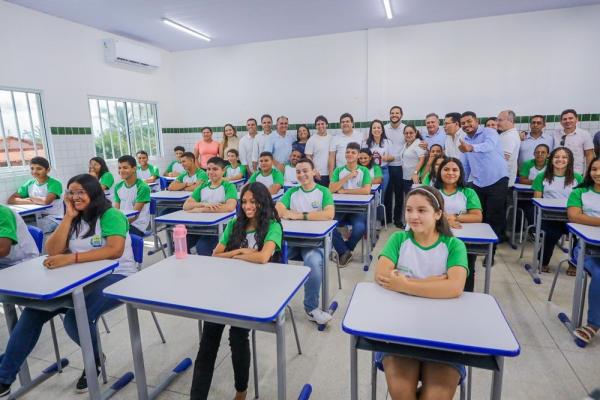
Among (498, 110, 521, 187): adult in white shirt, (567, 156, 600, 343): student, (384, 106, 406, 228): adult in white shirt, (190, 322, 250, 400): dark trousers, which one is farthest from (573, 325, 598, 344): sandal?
(384, 106, 406, 228): adult in white shirt

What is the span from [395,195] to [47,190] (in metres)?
4.79

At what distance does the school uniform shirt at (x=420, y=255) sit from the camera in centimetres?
170

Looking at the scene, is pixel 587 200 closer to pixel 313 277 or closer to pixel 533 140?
pixel 313 277

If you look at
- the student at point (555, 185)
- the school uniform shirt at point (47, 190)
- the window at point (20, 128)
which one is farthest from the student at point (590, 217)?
the window at point (20, 128)

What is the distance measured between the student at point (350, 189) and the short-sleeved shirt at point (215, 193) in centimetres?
119

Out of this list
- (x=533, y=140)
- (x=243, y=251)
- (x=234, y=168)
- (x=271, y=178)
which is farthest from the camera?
(x=234, y=168)

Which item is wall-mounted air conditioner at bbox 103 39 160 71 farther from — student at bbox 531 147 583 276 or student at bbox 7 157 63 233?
student at bbox 531 147 583 276

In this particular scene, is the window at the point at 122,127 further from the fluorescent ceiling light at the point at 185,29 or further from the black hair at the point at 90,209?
the black hair at the point at 90,209

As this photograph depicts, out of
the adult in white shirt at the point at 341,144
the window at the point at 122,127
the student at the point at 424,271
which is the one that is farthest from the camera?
the window at the point at 122,127

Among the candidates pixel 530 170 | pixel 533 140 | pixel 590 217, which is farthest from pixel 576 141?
pixel 590 217

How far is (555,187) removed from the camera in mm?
3756

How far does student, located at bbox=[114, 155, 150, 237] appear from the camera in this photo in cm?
384

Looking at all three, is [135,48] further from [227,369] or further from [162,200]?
[227,369]

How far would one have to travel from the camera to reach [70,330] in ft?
6.44
